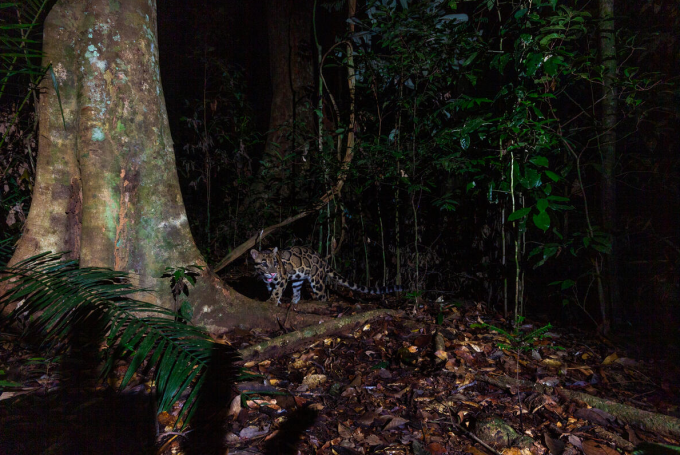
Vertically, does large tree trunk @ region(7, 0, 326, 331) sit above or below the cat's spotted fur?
above

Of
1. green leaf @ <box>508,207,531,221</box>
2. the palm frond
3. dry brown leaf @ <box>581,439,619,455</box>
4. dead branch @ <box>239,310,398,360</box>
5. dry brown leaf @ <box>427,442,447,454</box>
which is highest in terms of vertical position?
green leaf @ <box>508,207,531,221</box>

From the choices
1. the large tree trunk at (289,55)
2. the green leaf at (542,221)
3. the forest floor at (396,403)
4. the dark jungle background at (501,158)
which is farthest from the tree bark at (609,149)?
the large tree trunk at (289,55)

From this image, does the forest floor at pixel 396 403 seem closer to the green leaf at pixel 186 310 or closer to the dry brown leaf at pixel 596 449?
the dry brown leaf at pixel 596 449

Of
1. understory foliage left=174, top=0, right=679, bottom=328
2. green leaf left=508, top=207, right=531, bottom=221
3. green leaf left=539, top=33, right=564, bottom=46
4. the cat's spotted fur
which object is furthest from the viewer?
the cat's spotted fur

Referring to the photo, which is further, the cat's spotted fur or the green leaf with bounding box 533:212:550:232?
the cat's spotted fur

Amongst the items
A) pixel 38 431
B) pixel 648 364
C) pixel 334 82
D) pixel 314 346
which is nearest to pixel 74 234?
pixel 38 431

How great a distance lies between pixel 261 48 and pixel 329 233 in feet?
22.6

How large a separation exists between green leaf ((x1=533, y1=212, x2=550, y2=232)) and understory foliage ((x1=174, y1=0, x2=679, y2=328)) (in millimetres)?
14

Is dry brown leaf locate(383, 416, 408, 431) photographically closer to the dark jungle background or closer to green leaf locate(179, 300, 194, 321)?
the dark jungle background

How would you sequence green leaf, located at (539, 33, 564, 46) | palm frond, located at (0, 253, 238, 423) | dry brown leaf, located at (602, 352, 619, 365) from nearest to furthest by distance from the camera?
palm frond, located at (0, 253, 238, 423), green leaf, located at (539, 33, 564, 46), dry brown leaf, located at (602, 352, 619, 365)

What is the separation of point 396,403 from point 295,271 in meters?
3.66

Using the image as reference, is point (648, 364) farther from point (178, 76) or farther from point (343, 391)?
point (178, 76)

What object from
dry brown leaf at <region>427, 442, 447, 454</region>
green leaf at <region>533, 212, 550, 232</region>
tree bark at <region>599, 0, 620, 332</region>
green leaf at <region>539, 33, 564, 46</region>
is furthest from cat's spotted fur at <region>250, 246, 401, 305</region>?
green leaf at <region>539, 33, 564, 46</region>

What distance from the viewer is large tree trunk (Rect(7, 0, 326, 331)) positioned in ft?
10.1
